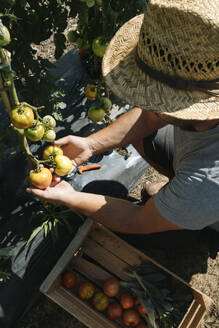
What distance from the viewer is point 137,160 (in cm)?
256

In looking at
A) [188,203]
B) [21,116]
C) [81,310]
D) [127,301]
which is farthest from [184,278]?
[21,116]

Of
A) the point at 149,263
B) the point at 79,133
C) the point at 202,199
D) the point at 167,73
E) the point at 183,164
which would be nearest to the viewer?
the point at 167,73

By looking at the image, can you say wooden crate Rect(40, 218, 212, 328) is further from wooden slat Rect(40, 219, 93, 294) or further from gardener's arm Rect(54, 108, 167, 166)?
gardener's arm Rect(54, 108, 167, 166)

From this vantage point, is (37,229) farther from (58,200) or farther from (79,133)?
(79,133)

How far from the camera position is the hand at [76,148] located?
1.93 metres

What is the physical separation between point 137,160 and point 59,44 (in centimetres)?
113

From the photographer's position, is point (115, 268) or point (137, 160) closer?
point (115, 268)

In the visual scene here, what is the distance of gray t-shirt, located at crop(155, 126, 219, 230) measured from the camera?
4.53ft

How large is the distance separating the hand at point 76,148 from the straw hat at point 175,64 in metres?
0.63

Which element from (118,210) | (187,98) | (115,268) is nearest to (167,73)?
(187,98)

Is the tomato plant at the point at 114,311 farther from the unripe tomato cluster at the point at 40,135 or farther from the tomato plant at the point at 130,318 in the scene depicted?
the unripe tomato cluster at the point at 40,135

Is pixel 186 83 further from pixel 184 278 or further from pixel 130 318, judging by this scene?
pixel 184 278

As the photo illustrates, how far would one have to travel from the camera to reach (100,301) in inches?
75.1

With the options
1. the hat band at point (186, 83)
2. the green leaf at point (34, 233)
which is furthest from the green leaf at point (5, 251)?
the hat band at point (186, 83)
